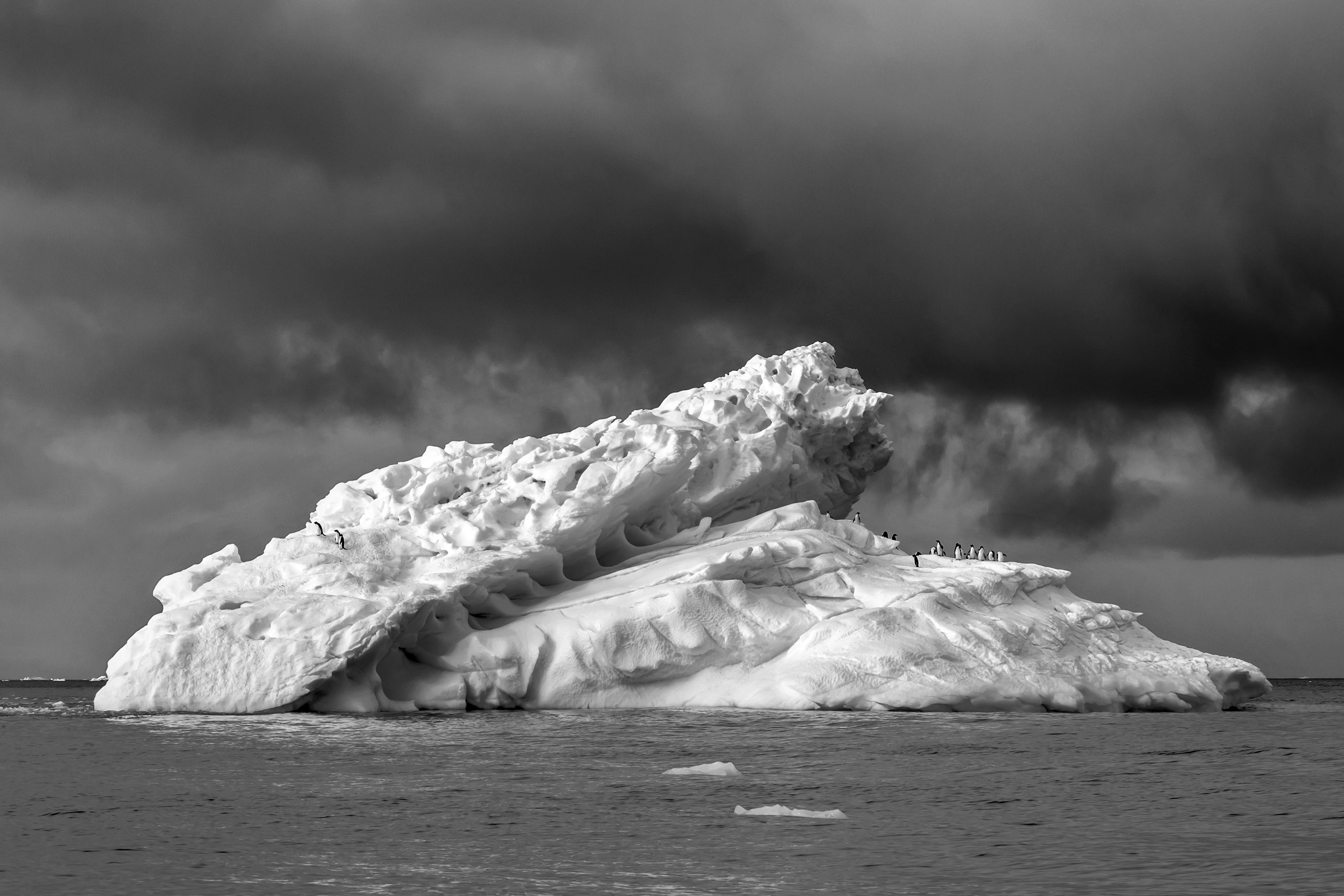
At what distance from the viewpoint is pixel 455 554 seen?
39875 mm

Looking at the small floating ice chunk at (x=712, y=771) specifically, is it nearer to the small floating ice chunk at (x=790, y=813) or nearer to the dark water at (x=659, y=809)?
the dark water at (x=659, y=809)

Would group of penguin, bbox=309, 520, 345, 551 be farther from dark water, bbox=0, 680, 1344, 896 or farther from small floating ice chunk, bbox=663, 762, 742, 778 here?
small floating ice chunk, bbox=663, 762, 742, 778

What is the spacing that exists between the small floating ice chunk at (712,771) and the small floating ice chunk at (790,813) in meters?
3.91

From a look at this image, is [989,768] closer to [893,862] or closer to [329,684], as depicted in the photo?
[893,862]

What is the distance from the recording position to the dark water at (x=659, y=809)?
15.1m

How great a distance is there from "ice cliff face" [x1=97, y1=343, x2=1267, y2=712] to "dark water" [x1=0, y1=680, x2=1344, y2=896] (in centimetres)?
383

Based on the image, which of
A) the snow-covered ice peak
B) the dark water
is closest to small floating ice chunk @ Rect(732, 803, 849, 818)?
the dark water

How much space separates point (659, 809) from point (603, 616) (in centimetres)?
1977

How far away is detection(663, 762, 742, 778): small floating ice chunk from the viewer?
918 inches

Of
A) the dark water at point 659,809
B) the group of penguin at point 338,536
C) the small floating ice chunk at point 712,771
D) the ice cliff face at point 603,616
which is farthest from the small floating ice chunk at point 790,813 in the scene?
the group of penguin at point 338,536

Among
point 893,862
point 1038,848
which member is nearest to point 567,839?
point 893,862

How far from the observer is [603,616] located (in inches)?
1559

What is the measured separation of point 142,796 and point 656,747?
35.1 feet

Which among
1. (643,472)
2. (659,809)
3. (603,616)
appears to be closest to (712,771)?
(659,809)
